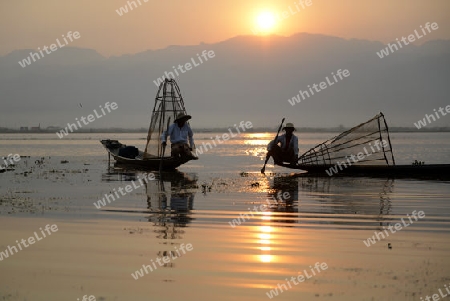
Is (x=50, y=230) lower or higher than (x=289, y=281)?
higher

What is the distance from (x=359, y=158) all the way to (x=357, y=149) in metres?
0.33

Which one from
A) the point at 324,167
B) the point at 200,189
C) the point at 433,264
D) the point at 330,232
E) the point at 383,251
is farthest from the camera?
the point at 324,167

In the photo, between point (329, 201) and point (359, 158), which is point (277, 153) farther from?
point (329, 201)

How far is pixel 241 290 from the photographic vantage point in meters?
7.02

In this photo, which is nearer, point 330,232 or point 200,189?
point 330,232

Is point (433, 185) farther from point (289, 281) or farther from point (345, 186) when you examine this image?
point (289, 281)

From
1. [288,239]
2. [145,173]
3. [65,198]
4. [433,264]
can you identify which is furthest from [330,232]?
[145,173]

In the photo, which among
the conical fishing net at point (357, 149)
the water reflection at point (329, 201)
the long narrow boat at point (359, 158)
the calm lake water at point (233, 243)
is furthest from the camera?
the conical fishing net at point (357, 149)

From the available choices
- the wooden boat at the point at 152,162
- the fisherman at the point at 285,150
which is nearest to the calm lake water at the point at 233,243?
the fisherman at the point at 285,150

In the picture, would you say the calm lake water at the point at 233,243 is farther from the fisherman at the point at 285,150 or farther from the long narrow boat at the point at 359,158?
the fisherman at the point at 285,150

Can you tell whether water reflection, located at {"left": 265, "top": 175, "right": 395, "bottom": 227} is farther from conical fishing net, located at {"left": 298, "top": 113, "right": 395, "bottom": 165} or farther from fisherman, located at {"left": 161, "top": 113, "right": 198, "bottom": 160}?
fisherman, located at {"left": 161, "top": 113, "right": 198, "bottom": 160}

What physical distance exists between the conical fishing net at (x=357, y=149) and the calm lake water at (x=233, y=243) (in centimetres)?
497

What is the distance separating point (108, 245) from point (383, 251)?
3744 millimetres

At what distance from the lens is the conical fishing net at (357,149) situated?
72.9ft
